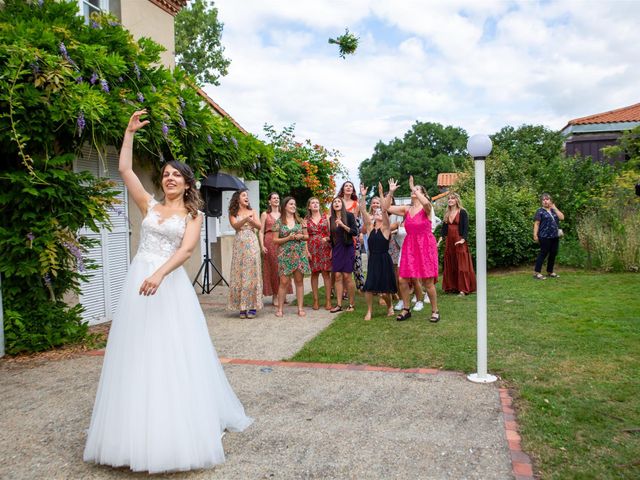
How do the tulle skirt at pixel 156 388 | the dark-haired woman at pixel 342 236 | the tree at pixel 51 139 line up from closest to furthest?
the tulle skirt at pixel 156 388, the tree at pixel 51 139, the dark-haired woman at pixel 342 236

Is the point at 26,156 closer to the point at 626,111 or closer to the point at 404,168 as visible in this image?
the point at 626,111

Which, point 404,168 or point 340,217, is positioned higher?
point 404,168

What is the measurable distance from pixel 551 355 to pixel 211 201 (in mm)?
7543

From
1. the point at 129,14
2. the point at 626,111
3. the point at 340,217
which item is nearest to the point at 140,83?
the point at 129,14

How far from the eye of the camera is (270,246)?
31.8ft

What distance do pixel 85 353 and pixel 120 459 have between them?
3.56 metres

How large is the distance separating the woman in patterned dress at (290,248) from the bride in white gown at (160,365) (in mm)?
4926

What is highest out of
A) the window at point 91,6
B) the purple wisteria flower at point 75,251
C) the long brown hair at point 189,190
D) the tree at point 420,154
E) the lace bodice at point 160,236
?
the tree at point 420,154

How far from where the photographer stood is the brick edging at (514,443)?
3328 millimetres

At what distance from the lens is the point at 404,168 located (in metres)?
68.5

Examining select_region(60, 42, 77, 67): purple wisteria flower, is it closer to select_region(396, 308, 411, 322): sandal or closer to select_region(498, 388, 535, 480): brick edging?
select_region(396, 308, 411, 322): sandal

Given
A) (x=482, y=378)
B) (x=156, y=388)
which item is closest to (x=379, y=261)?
(x=482, y=378)

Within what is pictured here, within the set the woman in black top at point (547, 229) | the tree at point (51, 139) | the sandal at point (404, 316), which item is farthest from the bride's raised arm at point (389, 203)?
the woman in black top at point (547, 229)

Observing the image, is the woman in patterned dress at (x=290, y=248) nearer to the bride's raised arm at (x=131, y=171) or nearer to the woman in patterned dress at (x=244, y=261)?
the woman in patterned dress at (x=244, y=261)
